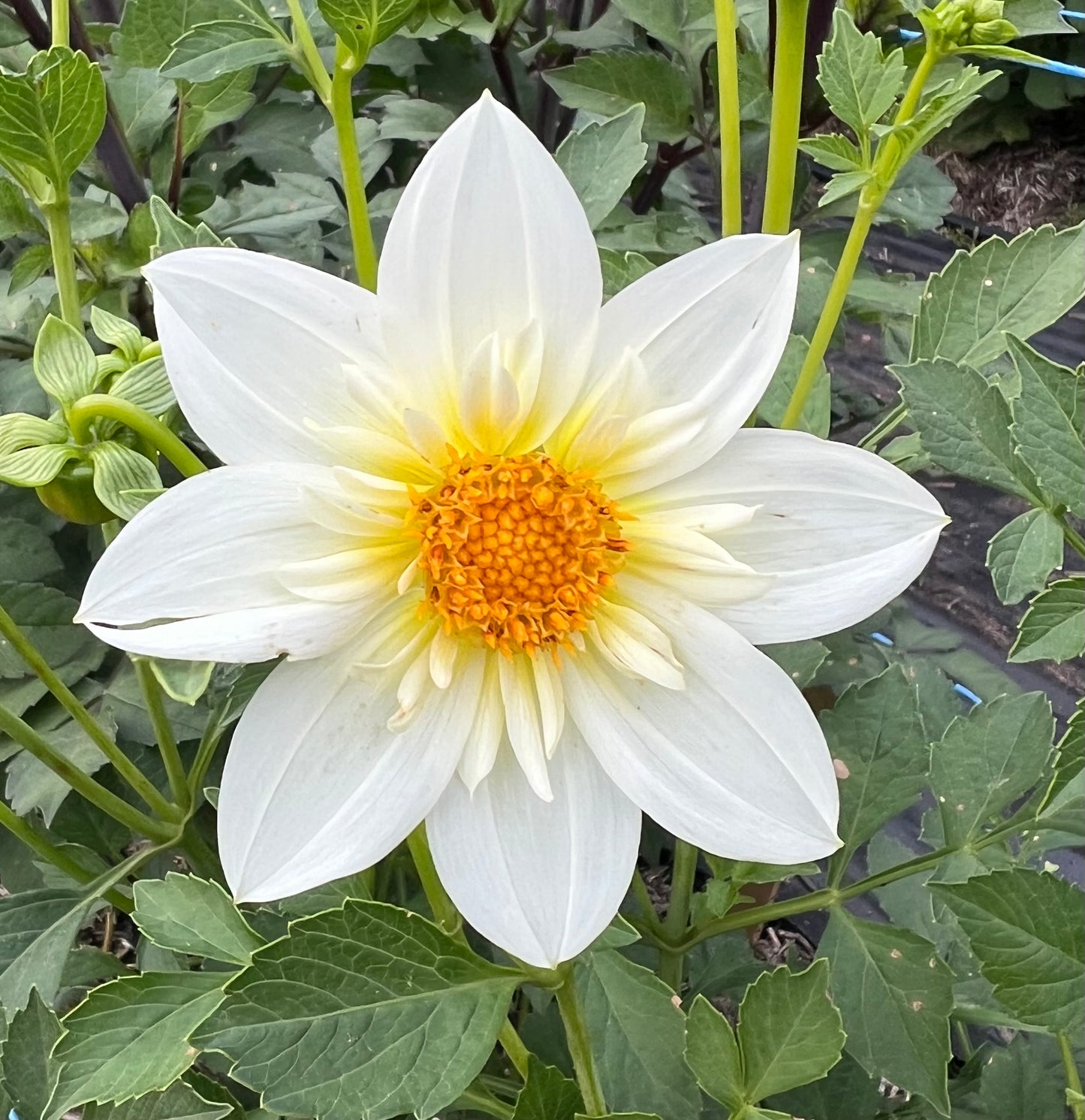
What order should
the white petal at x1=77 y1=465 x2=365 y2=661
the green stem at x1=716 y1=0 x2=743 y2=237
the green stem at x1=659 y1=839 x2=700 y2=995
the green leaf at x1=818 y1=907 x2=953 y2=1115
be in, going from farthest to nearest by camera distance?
the green stem at x1=659 y1=839 x2=700 y2=995
the green leaf at x1=818 y1=907 x2=953 y2=1115
the green stem at x1=716 y1=0 x2=743 y2=237
the white petal at x1=77 y1=465 x2=365 y2=661

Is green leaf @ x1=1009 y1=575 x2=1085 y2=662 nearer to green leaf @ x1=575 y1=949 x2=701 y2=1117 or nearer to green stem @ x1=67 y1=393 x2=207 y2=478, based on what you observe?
green leaf @ x1=575 y1=949 x2=701 y2=1117

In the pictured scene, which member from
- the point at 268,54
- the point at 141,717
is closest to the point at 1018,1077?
the point at 141,717

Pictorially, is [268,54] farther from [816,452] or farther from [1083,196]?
[1083,196]

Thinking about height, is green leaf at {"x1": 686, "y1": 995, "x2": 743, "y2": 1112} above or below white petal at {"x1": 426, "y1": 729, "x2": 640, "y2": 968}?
below

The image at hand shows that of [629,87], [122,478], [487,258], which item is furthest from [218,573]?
[629,87]

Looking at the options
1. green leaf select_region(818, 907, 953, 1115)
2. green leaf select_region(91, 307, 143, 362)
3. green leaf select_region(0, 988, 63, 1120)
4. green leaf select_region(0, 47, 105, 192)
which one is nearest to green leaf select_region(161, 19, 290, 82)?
green leaf select_region(0, 47, 105, 192)

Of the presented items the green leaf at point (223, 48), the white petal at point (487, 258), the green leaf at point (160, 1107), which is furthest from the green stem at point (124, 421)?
the green leaf at point (160, 1107)
